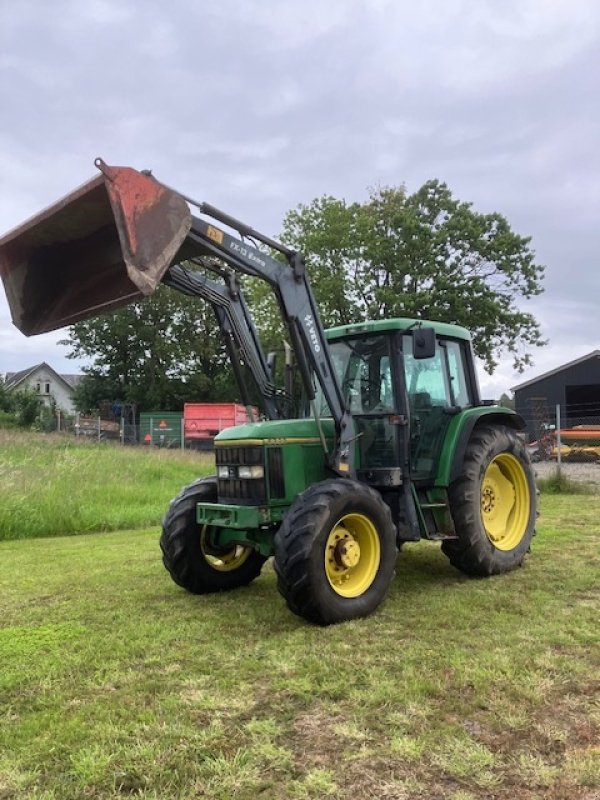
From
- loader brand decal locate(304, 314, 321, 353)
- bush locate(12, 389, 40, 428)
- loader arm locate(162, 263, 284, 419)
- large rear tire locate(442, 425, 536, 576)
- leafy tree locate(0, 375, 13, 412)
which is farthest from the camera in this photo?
leafy tree locate(0, 375, 13, 412)

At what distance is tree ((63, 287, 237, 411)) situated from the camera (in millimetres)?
46000

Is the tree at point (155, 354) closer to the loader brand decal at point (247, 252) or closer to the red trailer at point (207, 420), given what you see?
the red trailer at point (207, 420)

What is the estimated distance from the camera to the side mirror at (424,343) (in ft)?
18.0

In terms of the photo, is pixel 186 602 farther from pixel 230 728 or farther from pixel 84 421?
pixel 84 421

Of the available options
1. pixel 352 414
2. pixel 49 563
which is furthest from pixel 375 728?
pixel 49 563

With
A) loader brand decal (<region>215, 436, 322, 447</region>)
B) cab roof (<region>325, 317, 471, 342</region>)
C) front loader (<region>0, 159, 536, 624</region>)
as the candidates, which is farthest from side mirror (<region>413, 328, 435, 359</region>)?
loader brand decal (<region>215, 436, 322, 447</region>)

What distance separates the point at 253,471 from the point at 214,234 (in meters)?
1.78

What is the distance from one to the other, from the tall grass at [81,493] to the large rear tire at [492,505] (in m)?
6.42

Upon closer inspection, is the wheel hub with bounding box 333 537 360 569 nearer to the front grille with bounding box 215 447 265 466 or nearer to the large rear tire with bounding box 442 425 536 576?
the front grille with bounding box 215 447 265 466

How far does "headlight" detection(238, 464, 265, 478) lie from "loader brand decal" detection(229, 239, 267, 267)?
1.54 metres

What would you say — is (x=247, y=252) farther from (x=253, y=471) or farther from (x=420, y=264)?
(x=420, y=264)

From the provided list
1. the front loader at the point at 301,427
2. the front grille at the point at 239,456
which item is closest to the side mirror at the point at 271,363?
the front loader at the point at 301,427

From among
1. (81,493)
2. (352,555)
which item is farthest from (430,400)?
(81,493)

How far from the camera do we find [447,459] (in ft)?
19.4
